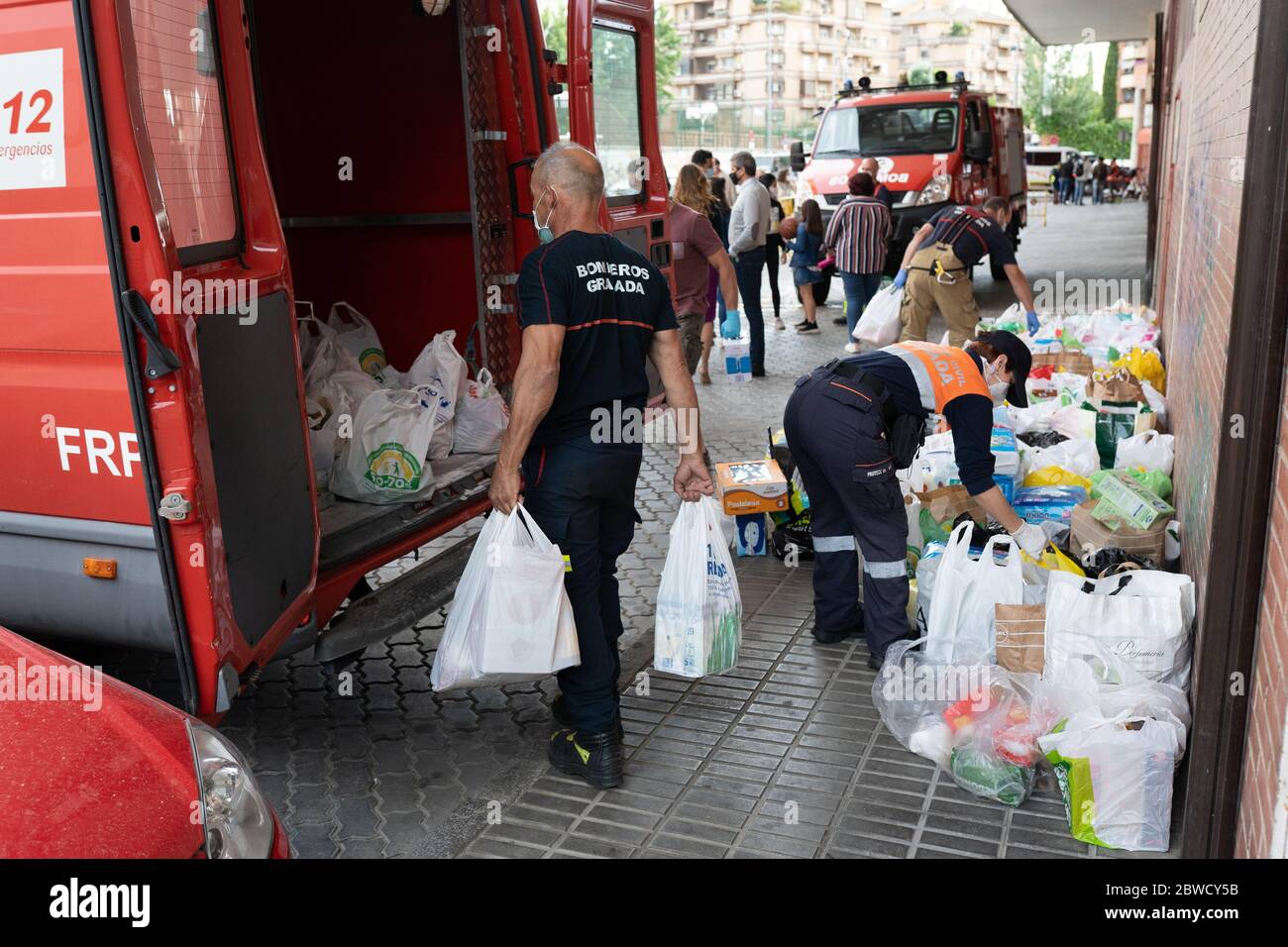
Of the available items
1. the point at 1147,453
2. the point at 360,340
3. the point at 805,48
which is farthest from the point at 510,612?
the point at 805,48

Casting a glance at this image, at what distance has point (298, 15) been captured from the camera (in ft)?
18.2

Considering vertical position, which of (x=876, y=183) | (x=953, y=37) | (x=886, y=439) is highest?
(x=953, y=37)

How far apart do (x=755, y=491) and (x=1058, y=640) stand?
7.33 ft

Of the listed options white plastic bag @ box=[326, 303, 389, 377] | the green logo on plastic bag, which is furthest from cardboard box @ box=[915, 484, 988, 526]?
white plastic bag @ box=[326, 303, 389, 377]

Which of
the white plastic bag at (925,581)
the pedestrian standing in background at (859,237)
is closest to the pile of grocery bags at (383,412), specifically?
the white plastic bag at (925,581)

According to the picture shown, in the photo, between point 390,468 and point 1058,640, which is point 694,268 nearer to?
point 390,468

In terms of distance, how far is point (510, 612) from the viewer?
12.3ft

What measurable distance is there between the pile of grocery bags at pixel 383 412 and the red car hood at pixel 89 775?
6.80ft

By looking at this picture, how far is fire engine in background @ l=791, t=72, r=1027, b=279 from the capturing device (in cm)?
1520

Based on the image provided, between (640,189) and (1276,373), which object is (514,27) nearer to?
(640,189)

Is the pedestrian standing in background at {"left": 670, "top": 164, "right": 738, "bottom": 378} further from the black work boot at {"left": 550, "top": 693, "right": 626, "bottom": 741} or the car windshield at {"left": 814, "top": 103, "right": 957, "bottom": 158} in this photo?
the car windshield at {"left": 814, "top": 103, "right": 957, "bottom": 158}

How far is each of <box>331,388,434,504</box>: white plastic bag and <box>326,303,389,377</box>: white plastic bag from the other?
2.68 feet

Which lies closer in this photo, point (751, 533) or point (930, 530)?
point (930, 530)
